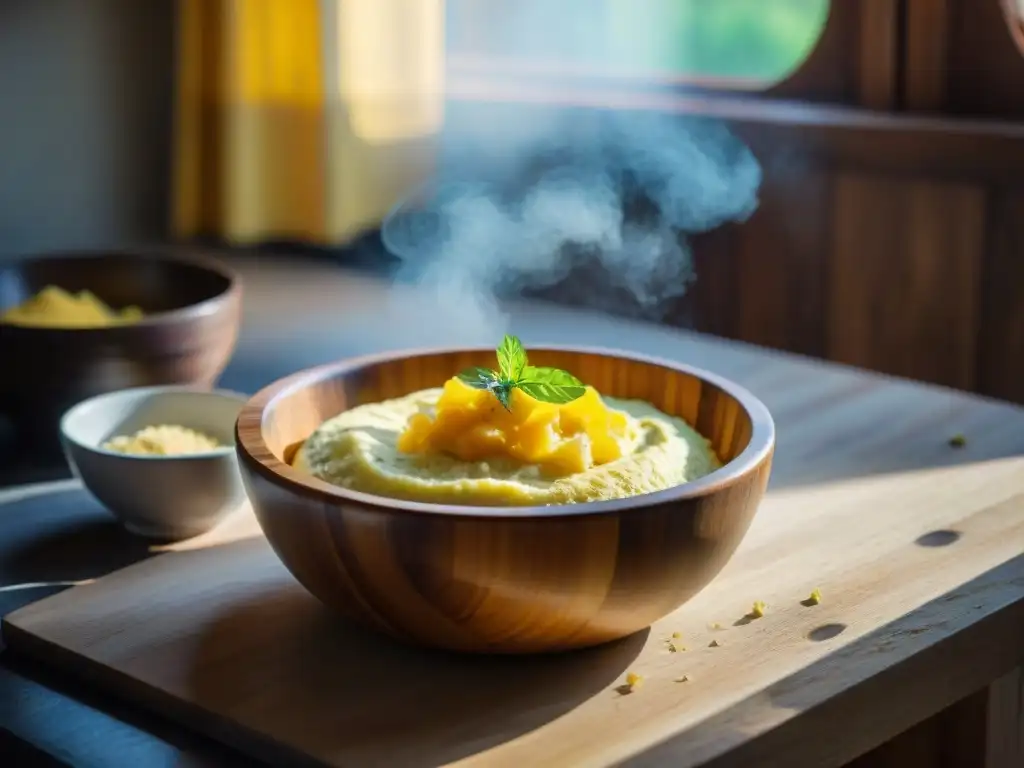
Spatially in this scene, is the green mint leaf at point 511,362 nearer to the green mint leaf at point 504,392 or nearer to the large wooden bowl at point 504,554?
the green mint leaf at point 504,392

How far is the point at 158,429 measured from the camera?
132 cm

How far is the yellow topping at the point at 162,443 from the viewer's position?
1281mm

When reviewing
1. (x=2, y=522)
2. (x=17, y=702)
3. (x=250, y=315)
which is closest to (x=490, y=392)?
(x=17, y=702)

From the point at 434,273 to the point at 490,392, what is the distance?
1407 millimetres

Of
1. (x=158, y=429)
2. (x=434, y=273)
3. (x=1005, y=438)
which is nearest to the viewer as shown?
(x=158, y=429)

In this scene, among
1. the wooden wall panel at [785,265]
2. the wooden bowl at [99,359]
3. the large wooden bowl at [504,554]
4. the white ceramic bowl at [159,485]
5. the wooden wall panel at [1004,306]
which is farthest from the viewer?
the wooden wall panel at [785,265]

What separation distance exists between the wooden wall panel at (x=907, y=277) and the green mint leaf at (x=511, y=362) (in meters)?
1.22

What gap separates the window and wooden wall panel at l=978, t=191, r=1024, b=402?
1.51 ft

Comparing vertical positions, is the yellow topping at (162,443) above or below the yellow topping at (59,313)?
below

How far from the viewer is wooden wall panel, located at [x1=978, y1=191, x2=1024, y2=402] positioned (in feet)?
6.64

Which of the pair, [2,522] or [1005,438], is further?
[1005,438]

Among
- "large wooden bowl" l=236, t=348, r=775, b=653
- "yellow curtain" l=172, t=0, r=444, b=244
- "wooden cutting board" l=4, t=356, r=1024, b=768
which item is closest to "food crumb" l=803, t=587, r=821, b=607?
"wooden cutting board" l=4, t=356, r=1024, b=768

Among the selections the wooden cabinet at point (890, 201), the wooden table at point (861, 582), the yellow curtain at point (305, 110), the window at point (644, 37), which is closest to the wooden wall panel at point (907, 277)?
the wooden cabinet at point (890, 201)

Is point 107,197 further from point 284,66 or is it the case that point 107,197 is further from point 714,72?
point 714,72
